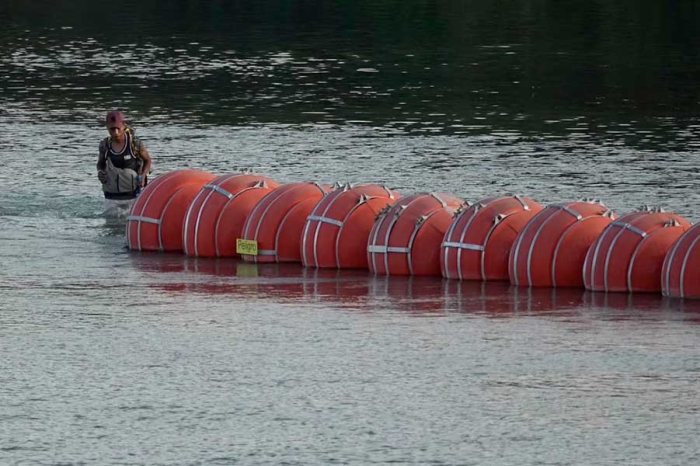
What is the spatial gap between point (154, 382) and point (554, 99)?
2348 centimetres

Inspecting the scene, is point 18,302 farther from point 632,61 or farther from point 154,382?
point 632,61

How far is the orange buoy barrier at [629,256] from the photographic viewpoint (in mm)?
16156

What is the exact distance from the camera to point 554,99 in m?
35.0

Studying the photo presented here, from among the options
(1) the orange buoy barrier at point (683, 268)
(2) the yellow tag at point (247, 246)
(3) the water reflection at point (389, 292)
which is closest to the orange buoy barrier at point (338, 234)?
(3) the water reflection at point (389, 292)

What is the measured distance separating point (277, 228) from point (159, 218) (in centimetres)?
160

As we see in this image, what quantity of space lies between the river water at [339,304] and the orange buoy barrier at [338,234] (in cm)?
34

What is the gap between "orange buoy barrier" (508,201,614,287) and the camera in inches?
654

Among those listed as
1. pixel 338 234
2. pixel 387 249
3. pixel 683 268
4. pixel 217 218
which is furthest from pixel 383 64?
pixel 683 268

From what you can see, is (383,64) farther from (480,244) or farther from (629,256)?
(629,256)

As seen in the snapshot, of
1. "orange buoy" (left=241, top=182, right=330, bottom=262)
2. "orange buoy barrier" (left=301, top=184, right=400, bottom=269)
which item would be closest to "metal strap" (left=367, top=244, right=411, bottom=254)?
"orange buoy barrier" (left=301, top=184, right=400, bottom=269)

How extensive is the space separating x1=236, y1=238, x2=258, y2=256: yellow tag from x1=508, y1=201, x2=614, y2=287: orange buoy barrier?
9.73 feet

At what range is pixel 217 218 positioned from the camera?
18.7 metres

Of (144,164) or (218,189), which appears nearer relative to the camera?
(218,189)

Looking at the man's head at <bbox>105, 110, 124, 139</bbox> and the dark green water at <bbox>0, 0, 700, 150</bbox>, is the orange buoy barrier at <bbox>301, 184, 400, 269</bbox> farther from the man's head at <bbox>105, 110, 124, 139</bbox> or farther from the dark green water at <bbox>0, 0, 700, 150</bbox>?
the dark green water at <bbox>0, 0, 700, 150</bbox>
